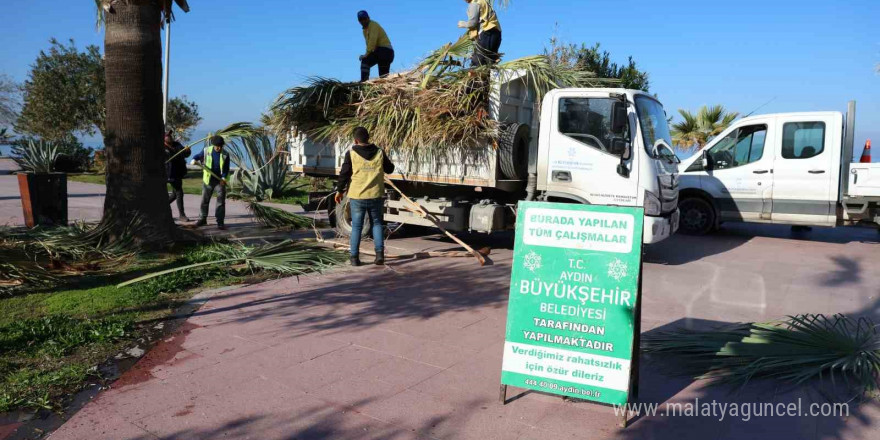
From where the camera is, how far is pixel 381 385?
14.3 ft

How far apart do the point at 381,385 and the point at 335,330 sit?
52.4 inches

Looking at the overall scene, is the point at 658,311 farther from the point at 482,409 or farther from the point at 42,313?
the point at 42,313

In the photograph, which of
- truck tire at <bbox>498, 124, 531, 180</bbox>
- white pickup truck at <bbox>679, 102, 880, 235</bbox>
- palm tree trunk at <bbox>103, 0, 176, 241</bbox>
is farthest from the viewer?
white pickup truck at <bbox>679, 102, 880, 235</bbox>

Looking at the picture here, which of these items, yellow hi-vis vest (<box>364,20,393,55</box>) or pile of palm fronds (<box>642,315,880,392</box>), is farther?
yellow hi-vis vest (<box>364,20,393,55</box>)

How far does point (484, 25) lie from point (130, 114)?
537cm

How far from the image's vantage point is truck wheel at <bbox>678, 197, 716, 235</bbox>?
11.7m

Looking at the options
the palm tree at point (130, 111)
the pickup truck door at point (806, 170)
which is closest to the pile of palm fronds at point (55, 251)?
the palm tree at point (130, 111)

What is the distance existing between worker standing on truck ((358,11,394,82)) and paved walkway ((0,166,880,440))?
4470 millimetres

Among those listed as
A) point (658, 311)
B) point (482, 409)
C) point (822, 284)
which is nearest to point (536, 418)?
point (482, 409)

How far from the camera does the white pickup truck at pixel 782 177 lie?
34.2ft

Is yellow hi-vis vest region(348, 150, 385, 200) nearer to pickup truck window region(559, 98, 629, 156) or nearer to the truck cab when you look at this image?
the truck cab

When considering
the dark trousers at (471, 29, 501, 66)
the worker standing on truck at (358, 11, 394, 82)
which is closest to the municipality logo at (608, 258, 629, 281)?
the dark trousers at (471, 29, 501, 66)


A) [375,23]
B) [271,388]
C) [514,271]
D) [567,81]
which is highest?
[375,23]

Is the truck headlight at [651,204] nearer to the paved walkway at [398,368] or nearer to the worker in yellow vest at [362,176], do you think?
the paved walkway at [398,368]
